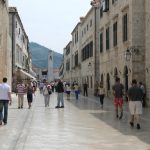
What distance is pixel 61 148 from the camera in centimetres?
1098

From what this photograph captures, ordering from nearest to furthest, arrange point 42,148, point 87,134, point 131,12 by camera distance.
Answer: point 42,148, point 87,134, point 131,12

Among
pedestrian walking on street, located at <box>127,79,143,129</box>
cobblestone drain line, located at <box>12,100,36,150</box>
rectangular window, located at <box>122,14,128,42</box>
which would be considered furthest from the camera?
rectangular window, located at <box>122,14,128,42</box>

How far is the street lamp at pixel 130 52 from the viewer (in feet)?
97.5

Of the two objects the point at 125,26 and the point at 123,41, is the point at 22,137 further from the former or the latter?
the point at 123,41

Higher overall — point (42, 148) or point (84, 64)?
point (84, 64)

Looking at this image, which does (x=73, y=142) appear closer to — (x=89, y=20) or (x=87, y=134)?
(x=87, y=134)

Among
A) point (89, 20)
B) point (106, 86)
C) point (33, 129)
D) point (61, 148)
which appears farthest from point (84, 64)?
point (61, 148)

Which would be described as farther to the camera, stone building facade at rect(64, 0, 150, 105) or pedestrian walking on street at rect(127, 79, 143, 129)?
stone building facade at rect(64, 0, 150, 105)

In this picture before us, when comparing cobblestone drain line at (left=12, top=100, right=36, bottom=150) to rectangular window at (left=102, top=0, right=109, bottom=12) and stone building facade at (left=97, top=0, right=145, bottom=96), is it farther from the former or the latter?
rectangular window at (left=102, top=0, right=109, bottom=12)

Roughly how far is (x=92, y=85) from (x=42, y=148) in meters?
42.6

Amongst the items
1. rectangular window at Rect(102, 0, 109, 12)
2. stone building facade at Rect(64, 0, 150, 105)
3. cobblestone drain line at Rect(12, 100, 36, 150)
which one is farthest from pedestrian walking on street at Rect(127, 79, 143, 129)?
rectangular window at Rect(102, 0, 109, 12)

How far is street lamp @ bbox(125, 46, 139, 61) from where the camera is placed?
29.7 metres

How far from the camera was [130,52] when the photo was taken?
3008 cm

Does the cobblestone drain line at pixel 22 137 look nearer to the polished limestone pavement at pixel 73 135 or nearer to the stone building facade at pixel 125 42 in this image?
the polished limestone pavement at pixel 73 135
